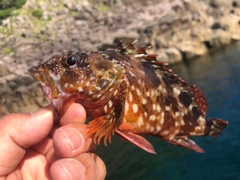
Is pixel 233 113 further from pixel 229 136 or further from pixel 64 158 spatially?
pixel 64 158

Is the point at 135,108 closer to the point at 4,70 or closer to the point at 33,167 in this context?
the point at 33,167

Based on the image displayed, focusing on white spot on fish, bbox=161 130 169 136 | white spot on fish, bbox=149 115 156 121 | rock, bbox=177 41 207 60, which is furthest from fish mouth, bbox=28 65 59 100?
rock, bbox=177 41 207 60

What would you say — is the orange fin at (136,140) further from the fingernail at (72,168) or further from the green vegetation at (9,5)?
the green vegetation at (9,5)

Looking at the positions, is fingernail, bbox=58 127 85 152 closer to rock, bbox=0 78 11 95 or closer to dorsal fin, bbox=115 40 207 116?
dorsal fin, bbox=115 40 207 116

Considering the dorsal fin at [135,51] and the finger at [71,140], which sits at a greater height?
the dorsal fin at [135,51]

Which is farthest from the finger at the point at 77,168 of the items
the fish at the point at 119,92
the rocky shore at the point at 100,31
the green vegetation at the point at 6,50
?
the green vegetation at the point at 6,50

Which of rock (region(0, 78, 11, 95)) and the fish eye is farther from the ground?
the fish eye

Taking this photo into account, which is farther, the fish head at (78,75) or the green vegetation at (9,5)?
the green vegetation at (9,5)
